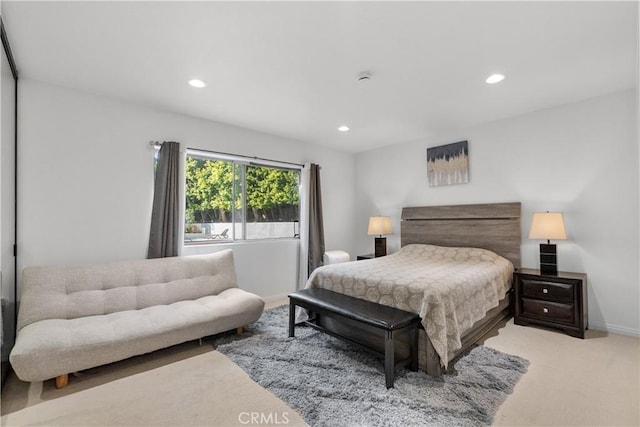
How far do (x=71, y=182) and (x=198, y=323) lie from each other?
184 cm

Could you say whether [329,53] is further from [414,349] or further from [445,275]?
[414,349]

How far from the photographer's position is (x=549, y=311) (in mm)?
3072

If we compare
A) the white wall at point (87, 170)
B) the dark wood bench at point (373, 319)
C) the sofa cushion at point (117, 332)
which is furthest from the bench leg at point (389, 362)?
the white wall at point (87, 170)

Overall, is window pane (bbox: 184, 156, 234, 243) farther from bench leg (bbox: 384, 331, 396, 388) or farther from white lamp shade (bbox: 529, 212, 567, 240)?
white lamp shade (bbox: 529, 212, 567, 240)

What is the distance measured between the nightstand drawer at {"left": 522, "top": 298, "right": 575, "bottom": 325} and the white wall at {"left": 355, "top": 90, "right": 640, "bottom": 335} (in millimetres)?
491

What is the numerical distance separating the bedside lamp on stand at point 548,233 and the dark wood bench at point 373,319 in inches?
76.0

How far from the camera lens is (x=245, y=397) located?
2002 millimetres

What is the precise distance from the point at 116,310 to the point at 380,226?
355 cm

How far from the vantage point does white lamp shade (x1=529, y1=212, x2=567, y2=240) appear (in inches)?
122

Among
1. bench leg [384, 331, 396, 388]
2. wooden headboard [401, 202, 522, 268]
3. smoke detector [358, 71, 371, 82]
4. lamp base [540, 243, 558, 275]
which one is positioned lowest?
bench leg [384, 331, 396, 388]

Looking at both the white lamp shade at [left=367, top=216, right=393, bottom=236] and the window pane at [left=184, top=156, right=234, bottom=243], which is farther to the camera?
the white lamp shade at [left=367, top=216, right=393, bottom=236]

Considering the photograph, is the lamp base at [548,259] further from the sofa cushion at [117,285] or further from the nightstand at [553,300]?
the sofa cushion at [117,285]

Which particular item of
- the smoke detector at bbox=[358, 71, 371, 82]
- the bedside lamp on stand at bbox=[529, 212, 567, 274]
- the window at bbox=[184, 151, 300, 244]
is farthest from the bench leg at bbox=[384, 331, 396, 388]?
the window at bbox=[184, 151, 300, 244]

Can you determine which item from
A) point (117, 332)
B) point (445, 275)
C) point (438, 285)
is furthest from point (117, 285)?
point (445, 275)
